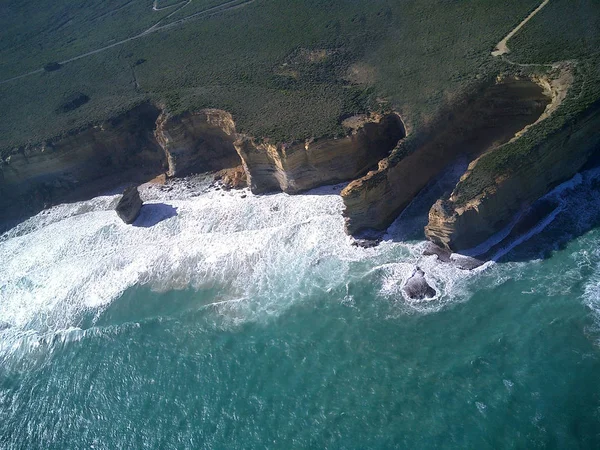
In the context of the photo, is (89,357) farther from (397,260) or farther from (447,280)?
(447,280)

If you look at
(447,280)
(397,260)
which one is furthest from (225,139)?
(447,280)

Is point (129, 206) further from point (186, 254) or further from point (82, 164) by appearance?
point (82, 164)

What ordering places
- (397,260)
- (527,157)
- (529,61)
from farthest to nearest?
(529,61) → (397,260) → (527,157)

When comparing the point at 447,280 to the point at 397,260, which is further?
the point at 397,260

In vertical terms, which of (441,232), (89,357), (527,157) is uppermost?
(527,157)

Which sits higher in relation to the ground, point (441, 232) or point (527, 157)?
point (527, 157)

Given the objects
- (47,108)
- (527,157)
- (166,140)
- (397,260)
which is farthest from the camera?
(47,108)
